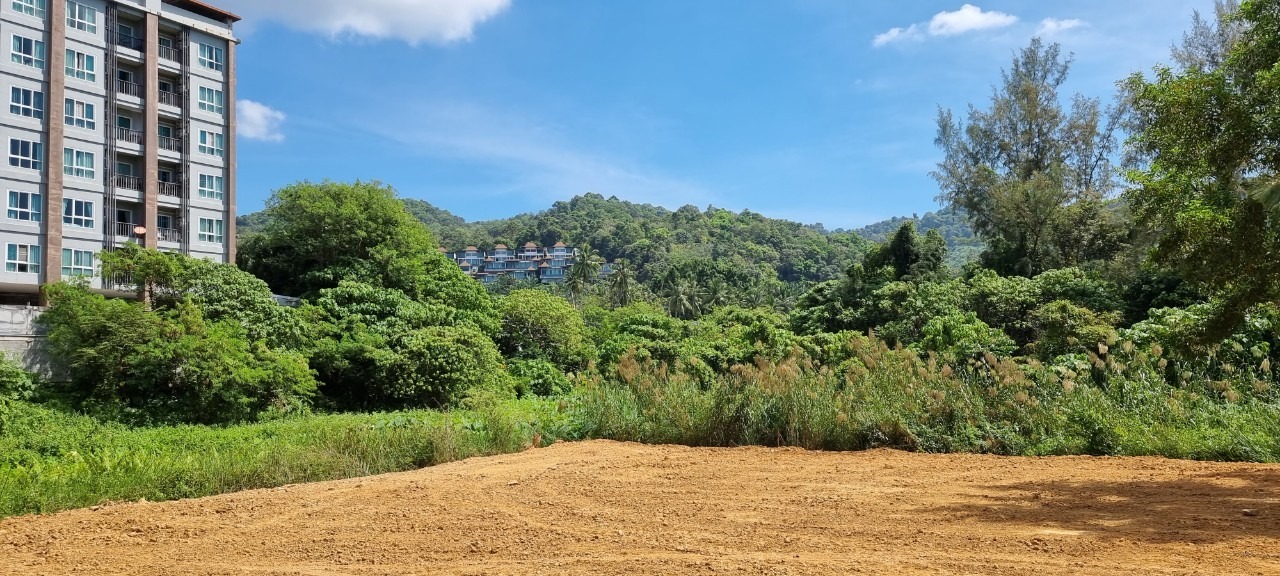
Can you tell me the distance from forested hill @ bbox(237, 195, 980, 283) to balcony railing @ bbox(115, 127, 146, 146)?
50.1m

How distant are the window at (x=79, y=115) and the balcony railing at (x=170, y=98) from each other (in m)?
2.92

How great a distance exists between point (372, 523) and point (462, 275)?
29435 mm

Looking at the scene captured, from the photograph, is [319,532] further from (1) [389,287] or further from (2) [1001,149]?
(2) [1001,149]

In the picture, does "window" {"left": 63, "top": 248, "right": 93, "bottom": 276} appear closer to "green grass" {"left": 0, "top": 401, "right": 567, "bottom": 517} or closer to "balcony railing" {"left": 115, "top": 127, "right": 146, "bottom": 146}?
"balcony railing" {"left": 115, "top": 127, "right": 146, "bottom": 146}

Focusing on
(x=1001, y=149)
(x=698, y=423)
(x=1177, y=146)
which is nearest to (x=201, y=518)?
(x=698, y=423)

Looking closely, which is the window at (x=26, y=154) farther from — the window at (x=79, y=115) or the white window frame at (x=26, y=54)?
the white window frame at (x=26, y=54)

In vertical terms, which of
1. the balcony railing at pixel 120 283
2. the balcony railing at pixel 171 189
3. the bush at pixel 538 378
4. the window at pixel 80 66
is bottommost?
the bush at pixel 538 378

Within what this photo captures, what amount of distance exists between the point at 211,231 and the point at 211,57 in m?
7.53

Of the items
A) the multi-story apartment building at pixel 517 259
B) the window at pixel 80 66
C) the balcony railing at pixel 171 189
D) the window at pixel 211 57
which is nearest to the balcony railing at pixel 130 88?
the window at pixel 80 66

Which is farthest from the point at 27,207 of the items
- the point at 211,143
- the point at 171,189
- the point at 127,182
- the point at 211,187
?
the point at 211,143

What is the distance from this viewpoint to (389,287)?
32.5 m

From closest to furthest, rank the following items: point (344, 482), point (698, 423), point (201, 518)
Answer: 1. point (201, 518)
2. point (344, 482)
3. point (698, 423)

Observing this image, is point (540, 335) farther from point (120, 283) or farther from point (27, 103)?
point (27, 103)

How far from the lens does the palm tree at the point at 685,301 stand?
63.5 m
